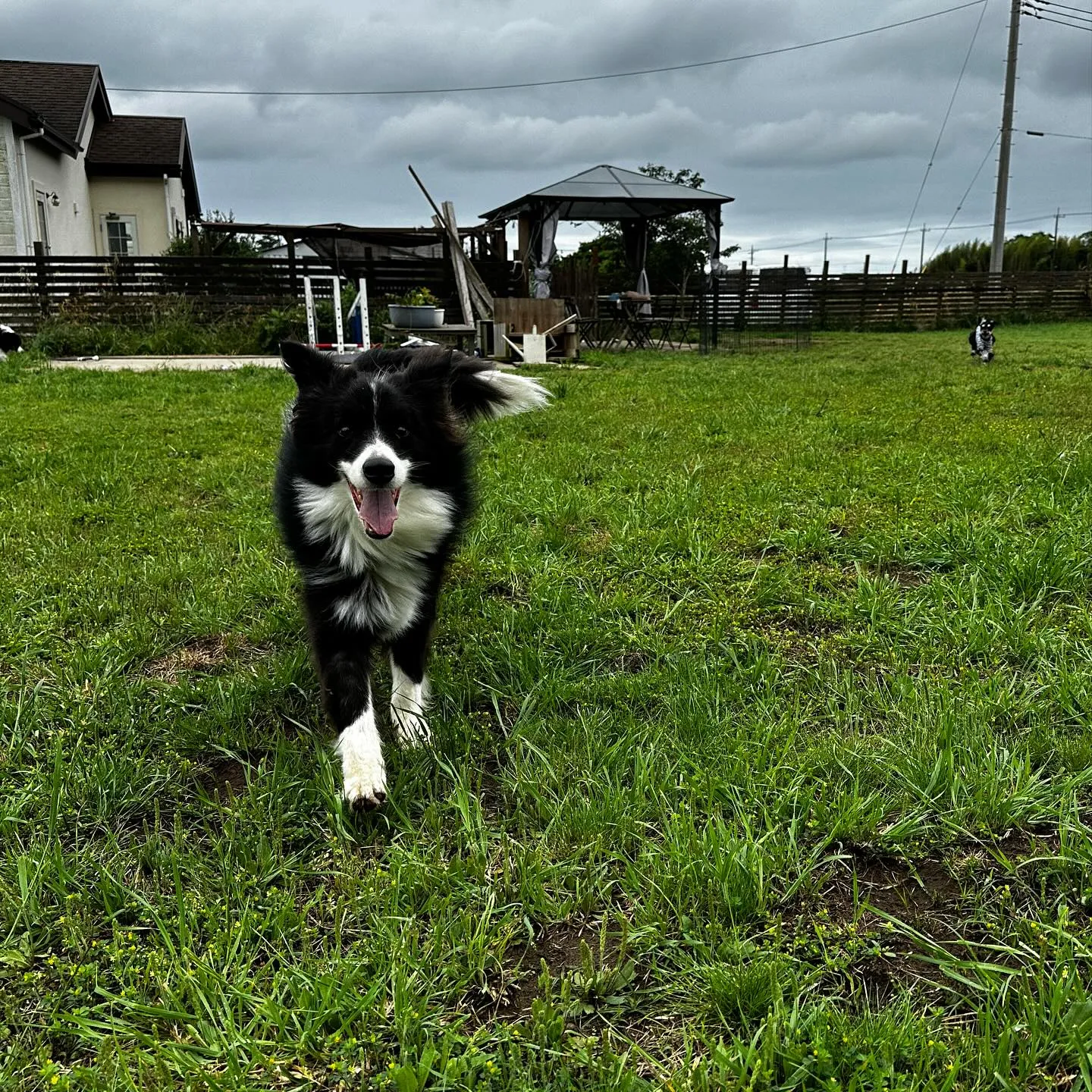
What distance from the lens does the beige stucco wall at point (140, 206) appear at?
84.4ft

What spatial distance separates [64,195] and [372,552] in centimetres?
2433

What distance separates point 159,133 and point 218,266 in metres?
14.8

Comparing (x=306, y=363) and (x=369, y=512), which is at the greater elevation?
(x=306, y=363)

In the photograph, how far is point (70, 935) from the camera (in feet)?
5.71

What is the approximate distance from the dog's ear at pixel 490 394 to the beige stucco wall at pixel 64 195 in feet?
63.7

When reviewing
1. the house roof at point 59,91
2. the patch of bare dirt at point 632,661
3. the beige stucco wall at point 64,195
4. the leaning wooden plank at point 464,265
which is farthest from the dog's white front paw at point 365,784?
the house roof at point 59,91

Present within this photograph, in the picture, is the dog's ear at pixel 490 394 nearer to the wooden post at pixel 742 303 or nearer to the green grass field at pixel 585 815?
the green grass field at pixel 585 815

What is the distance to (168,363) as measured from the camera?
12.9 meters

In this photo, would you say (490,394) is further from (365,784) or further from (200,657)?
(365,784)

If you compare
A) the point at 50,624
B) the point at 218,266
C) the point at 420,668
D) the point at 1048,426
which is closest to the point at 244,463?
the point at 50,624

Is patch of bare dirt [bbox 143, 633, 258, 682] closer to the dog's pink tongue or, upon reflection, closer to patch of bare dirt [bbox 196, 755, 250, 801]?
patch of bare dirt [bbox 196, 755, 250, 801]

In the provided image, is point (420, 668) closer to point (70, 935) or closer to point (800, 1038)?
point (70, 935)

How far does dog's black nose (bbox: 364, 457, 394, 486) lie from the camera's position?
246 centimetres

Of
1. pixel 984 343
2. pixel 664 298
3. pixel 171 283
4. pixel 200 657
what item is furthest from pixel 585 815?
pixel 664 298
